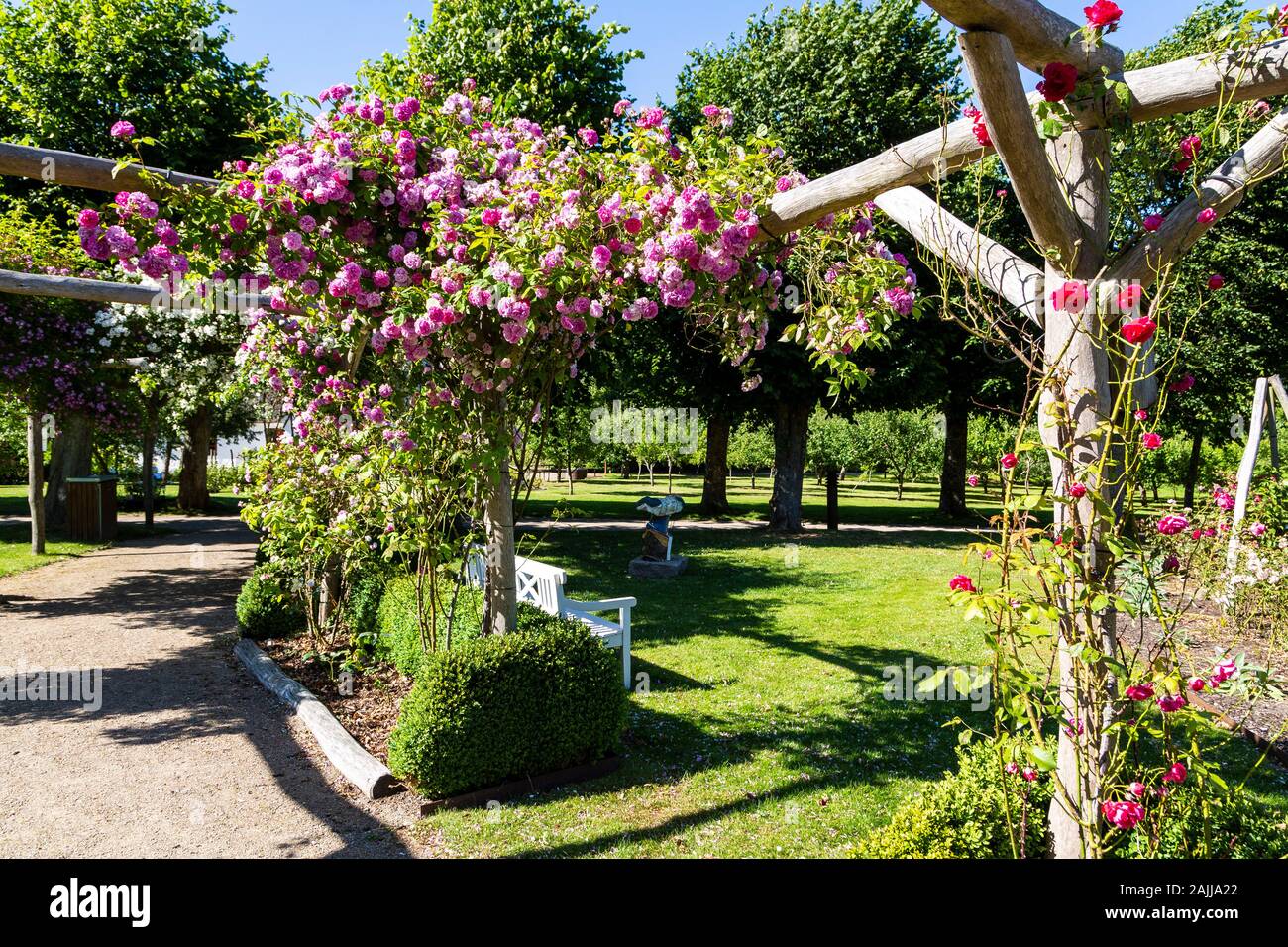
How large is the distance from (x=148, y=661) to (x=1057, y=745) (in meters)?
8.25

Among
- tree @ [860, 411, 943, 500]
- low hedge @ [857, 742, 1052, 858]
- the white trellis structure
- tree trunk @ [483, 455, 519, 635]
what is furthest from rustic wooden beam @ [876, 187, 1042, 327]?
tree @ [860, 411, 943, 500]

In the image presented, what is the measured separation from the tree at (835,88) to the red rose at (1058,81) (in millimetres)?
12933

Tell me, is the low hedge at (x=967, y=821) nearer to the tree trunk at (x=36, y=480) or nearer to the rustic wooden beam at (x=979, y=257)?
the rustic wooden beam at (x=979, y=257)

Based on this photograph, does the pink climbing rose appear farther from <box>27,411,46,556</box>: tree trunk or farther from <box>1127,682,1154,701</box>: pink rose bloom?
<box>27,411,46,556</box>: tree trunk

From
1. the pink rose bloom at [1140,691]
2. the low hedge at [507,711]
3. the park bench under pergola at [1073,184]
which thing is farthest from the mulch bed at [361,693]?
the park bench under pergola at [1073,184]

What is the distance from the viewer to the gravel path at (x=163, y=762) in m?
4.14

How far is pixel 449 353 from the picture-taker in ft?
16.9

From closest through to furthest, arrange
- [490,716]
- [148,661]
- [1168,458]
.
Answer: [490,716]
[148,661]
[1168,458]

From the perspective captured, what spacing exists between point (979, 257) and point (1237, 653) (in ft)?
15.4

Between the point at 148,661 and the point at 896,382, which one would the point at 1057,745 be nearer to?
the point at 148,661

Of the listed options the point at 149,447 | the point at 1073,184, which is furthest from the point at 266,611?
the point at 149,447

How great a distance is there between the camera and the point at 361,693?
664 centimetres

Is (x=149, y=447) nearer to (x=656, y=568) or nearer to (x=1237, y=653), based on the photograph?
(x=656, y=568)
